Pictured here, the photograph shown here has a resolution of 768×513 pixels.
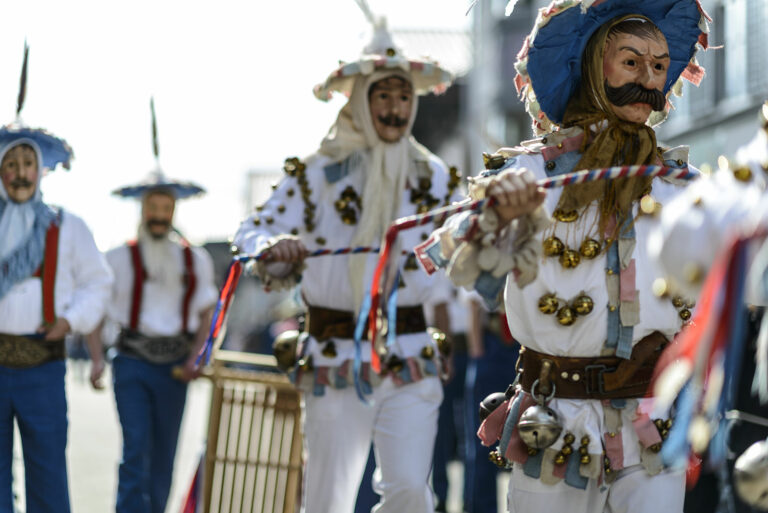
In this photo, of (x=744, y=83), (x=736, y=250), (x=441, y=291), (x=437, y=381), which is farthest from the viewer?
(x=744, y=83)

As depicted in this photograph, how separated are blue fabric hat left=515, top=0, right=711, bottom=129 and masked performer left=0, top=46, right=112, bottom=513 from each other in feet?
9.26

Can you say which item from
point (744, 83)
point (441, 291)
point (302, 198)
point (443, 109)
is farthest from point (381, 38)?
point (443, 109)

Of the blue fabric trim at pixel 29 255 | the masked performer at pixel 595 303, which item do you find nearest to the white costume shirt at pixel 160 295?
the blue fabric trim at pixel 29 255

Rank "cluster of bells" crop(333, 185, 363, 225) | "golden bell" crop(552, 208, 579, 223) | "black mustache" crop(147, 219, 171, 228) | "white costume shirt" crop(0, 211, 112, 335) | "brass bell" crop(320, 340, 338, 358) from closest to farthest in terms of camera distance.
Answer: "golden bell" crop(552, 208, 579, 223) → "brass bell" crop(320, 340, 338, 358) → "cluster of bells" crop(333, 185, 363, 225) → "white costume shirt" crop(0, 211, 112, 335) → "black mustache" crop(147, 219, 171, 228)

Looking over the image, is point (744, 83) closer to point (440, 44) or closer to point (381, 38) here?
point (381, 38)

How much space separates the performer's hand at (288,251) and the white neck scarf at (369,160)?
46 centimetres

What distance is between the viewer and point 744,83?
12.9 m

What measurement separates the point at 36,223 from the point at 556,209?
10.2 feet

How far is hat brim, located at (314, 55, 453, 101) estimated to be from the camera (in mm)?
5742

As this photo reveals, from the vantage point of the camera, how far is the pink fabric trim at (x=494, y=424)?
4074 mm

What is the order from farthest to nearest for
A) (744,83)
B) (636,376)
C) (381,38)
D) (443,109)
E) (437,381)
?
(443,109) → (744,83) → (381,38) → (437,381) → (636,376)

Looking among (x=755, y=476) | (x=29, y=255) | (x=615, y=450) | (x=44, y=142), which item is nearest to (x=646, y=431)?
(x=615, y=450)

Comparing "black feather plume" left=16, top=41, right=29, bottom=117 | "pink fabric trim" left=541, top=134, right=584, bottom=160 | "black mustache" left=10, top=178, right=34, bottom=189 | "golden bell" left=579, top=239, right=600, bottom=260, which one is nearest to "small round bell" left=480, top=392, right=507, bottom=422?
"golden bell" left=579, top=239, right=600, bottom=260

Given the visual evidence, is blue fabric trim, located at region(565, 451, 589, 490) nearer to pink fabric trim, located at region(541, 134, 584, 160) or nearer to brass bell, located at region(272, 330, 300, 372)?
pink fabric trim, located at region(541, 134, 584, 160)
